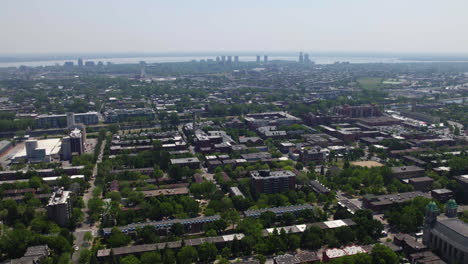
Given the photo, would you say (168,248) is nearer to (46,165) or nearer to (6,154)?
(46,165)

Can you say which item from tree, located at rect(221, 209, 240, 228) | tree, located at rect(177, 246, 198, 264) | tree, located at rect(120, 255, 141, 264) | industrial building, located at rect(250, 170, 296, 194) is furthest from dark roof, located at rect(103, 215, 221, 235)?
industrial building, located at rect(250, 170, 296, 194)

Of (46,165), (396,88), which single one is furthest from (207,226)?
(396,88)

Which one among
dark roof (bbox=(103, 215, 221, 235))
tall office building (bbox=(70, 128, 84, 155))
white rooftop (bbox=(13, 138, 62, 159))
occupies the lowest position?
dark roof (bbox=(103, 215, 221, 235))

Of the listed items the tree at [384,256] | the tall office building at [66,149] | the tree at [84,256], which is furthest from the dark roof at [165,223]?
the tall office building at [66,149]

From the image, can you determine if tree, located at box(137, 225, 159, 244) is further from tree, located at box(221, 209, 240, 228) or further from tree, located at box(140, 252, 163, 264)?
tree, located at box(221, 209, 240, 228)

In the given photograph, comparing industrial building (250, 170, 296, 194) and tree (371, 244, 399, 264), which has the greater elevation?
industrial building (250, 170, 296, 194)
